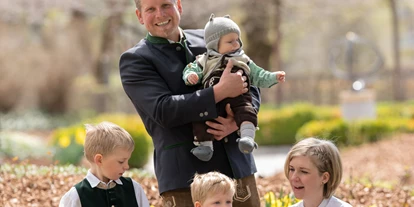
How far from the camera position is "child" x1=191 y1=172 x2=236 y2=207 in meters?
3.40

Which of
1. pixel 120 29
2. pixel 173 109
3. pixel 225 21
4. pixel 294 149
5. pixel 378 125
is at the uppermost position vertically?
pixel 120 29

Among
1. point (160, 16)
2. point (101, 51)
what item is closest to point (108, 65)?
point (101, 51)

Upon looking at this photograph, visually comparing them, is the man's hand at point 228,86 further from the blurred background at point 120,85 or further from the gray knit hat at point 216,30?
the blurred background at point 120,85

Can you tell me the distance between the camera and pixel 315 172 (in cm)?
372

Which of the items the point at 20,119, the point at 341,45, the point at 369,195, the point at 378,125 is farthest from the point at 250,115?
the point at 20,119

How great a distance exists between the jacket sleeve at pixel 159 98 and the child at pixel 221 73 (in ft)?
0.30

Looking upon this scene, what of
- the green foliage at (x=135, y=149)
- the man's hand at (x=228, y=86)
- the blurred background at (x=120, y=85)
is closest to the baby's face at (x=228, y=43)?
the man's hand at (x=228, y=86)

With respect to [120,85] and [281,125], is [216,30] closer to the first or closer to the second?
[281,125]

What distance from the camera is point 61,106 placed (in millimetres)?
26125

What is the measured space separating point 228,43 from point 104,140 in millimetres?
787

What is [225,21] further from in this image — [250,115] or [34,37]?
[34,37]

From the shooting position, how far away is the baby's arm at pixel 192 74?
360cm

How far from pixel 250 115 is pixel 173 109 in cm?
38

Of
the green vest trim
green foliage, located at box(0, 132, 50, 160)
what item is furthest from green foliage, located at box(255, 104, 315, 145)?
the green vest trim
